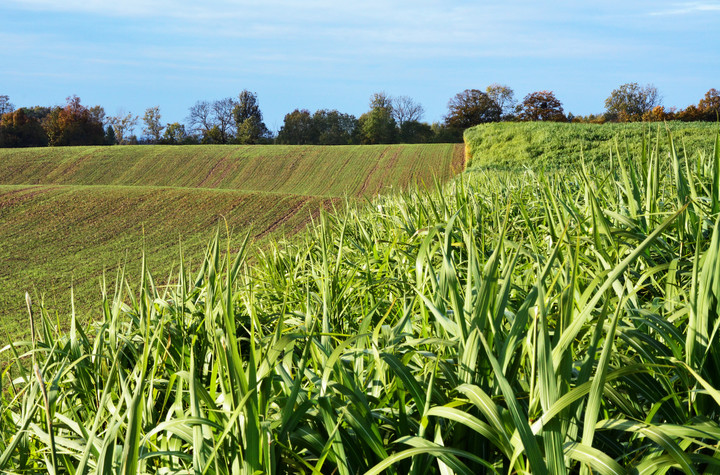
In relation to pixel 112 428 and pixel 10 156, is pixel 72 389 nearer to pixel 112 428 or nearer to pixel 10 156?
pixel 112 428

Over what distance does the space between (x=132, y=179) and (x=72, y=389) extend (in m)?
39.2

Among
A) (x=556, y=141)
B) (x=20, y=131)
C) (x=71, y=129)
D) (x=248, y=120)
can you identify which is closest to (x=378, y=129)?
(x=248, y=120)

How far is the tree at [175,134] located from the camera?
74.4 m

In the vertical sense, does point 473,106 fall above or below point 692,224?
above

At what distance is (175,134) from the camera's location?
7606 cm

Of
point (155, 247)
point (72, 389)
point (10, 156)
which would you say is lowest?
point (155, 247)

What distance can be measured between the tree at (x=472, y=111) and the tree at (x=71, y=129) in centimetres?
4559

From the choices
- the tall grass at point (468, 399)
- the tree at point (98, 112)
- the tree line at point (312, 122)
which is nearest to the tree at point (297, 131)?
the tree line at point (312, 122)

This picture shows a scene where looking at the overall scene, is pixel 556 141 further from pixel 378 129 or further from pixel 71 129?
pixel 71 129

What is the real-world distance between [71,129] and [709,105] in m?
75.6

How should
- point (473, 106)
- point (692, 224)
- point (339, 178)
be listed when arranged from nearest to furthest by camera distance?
point (692, 224) → point (339, 178) → point (473, 106)

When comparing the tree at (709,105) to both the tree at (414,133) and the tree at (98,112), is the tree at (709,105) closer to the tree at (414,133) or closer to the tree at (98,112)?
the tree at (414,133)

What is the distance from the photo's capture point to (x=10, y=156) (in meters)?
40.6

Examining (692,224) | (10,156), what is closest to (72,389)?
(692,224)
